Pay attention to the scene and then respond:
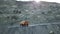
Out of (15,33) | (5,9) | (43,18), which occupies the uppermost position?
(5,9)

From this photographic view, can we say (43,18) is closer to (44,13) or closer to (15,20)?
(44,13)

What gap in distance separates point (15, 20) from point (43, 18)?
647 mm

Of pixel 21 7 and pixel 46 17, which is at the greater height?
pixel 21 7

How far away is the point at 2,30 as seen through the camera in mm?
2506

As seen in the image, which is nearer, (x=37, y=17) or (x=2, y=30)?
(x=2, y=30)

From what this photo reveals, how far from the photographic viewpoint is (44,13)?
2789 millimetres

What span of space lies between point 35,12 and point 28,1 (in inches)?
12.0

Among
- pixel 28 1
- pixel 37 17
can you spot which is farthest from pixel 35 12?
pixel 28 1

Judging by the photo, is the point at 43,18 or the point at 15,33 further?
the point at 43,18

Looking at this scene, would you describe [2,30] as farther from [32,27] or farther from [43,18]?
[43,18]

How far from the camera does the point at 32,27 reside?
2.60 metres

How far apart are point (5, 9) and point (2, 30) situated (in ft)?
1.58

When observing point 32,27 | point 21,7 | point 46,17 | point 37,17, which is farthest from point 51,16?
point 21,7

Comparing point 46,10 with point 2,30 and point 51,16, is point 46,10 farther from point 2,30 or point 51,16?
point 2,30
